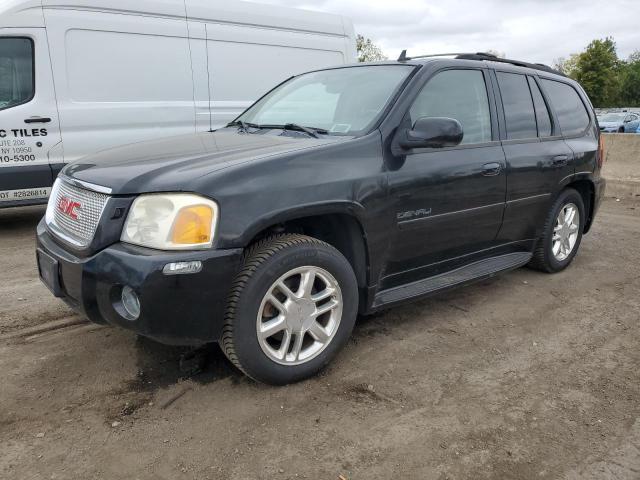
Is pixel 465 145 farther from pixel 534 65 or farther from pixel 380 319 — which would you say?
pixel 534 65

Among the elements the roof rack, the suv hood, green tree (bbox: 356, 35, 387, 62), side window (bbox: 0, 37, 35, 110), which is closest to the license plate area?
the suv hood

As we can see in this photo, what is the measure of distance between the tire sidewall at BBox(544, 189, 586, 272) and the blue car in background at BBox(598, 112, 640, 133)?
21.7 meters

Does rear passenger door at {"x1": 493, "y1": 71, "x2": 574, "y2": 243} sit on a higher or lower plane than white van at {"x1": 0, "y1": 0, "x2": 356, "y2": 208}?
lower

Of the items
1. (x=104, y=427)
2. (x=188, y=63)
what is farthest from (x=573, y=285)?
(x=188, y=63)

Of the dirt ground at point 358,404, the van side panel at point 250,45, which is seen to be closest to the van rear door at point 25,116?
the van side panel at point 250,45

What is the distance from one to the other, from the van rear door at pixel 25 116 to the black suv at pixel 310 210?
3261 mm

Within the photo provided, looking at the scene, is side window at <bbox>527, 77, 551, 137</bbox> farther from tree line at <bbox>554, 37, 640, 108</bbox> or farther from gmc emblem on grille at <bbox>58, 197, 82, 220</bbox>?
tree line at <bbox>554, 37, 640, 108</bbox>

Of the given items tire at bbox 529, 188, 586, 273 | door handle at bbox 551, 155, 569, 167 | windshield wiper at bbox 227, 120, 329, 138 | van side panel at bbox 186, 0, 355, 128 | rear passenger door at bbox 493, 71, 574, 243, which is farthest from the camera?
van side panel at bbox 186, 0, 355, 128

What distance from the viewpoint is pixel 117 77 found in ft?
21.8

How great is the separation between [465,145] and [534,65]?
1657 millimetres

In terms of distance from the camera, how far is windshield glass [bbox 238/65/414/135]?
11.0 feet

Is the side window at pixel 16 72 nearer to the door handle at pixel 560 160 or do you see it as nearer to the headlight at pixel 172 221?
the headlight at pixel 172 221

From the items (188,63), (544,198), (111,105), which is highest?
(188,63)

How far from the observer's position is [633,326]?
12.4 feet
